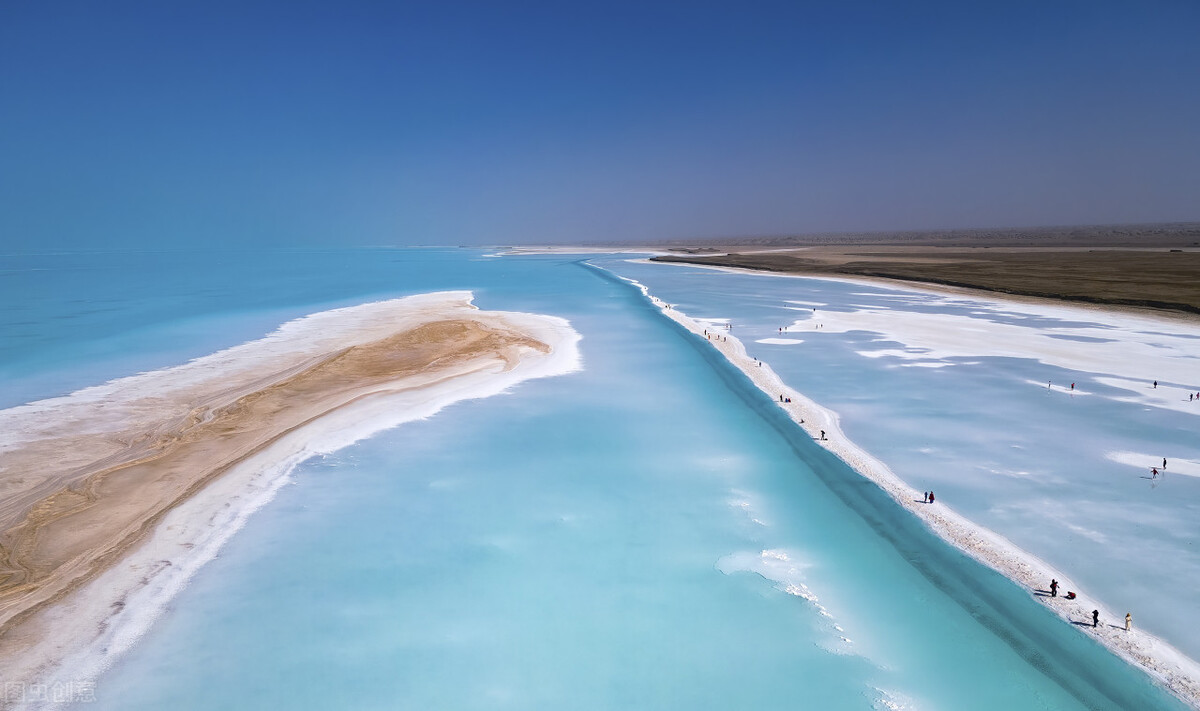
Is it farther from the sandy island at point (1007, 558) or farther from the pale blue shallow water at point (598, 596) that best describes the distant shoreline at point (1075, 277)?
the pale blue shallow water at point (598, 596)

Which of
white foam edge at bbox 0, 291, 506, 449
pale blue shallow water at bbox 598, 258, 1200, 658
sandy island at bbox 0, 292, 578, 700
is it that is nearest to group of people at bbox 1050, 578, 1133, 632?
pale blue shallow water at bbox 598, 258, 1200, 658

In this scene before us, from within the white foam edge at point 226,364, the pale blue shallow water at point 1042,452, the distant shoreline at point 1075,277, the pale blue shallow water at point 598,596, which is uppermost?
the distant shoreline at point 1075,277

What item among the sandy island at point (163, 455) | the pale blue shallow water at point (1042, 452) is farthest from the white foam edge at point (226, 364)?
the pale blue shallow water at point (1042, 452)

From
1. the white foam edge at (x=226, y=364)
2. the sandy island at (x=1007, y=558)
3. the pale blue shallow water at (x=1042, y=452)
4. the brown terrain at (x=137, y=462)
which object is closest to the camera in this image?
the sandy island at (x=1007, y=558)

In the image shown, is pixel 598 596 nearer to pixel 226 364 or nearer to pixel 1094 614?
pixel 1094 614

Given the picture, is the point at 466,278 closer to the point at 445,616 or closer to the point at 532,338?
the point at 532,338

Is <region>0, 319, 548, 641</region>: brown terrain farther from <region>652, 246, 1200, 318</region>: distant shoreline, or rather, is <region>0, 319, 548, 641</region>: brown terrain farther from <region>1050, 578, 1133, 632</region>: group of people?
<region>652, 246, 1200, 318</region>: distant shoreline
